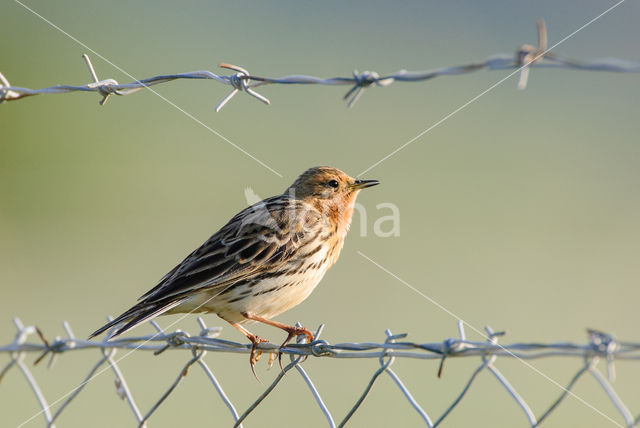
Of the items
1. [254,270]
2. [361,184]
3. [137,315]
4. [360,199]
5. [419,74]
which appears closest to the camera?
[419,74]

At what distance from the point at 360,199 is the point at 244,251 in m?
8.55

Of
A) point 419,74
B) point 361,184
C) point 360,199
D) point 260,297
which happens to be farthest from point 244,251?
point 360,199

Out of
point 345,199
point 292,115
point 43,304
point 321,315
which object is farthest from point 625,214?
point 43,304

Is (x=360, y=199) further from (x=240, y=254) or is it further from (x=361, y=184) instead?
(x=240, y=254)

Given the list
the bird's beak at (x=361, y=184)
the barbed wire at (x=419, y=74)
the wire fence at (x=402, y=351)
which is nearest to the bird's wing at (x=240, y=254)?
the wire fence at (x=402, y=351)

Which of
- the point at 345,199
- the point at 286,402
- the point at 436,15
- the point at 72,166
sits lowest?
the point at 286,402

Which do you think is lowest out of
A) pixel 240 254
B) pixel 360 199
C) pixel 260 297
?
pixel 260 297

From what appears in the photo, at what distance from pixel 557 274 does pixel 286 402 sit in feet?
19.3

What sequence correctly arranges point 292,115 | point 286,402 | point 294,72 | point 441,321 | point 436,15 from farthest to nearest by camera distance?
point 436,15 → point 294,72 → point 292,115 → point 441,321 → point 286,402

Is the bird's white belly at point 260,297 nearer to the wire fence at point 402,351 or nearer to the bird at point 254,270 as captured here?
the bird at point 254,270

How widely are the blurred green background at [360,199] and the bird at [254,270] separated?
360 centimetres

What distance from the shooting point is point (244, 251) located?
632cm

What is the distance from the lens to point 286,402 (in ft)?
32.4

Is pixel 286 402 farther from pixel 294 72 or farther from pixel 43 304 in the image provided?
pixel 294 72
